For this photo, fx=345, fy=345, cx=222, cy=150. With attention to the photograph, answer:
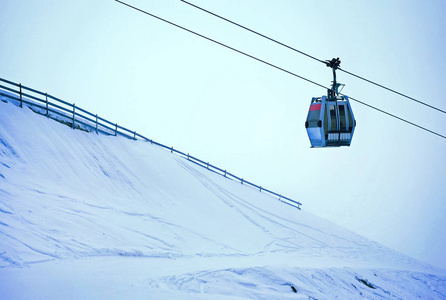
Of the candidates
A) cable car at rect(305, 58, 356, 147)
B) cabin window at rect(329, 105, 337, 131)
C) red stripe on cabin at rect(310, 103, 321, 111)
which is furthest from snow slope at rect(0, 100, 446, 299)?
red stripe on cabin at rect(310, 103, 321, 111)

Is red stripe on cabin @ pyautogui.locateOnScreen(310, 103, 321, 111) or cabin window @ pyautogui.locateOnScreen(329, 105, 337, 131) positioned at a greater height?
red stripe on cabin @ pyautogui.locateOnScreen(310, 103, 321, 111)

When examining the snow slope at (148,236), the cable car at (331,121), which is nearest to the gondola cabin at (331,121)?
the cable car at (331,121)

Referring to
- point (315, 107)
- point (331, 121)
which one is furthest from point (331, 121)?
point (315, 107)

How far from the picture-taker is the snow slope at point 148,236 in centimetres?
707

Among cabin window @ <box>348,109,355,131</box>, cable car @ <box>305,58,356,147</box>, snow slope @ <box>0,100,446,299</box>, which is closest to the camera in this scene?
snow slope @ <box>0,100,446,299</box>

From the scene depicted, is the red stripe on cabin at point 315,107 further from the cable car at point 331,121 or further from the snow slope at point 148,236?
the snow slope at point 148,236

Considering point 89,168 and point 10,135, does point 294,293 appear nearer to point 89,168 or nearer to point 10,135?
point 89,168

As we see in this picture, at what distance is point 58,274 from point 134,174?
40.6ft

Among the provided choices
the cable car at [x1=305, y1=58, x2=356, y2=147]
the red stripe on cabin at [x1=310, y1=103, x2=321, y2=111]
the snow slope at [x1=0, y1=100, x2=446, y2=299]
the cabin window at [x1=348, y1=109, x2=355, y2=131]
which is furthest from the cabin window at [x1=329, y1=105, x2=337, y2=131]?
the snow slope at [x1=0, y1=100, x2=446, y2=299]

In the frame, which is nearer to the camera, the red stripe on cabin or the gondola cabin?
the gondola cabin

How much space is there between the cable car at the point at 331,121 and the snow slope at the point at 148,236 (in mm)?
4663

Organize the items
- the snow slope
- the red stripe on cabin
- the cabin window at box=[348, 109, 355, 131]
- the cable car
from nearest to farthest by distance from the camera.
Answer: the snow slope
the cable car
the red stripe on cabin
the cabin window at box=[348, 109, 355, 131]

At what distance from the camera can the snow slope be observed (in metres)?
7.07

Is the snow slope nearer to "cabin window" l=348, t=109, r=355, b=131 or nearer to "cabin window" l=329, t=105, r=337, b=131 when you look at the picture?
"cabin window" l=329, t=105, r=337, b=131
